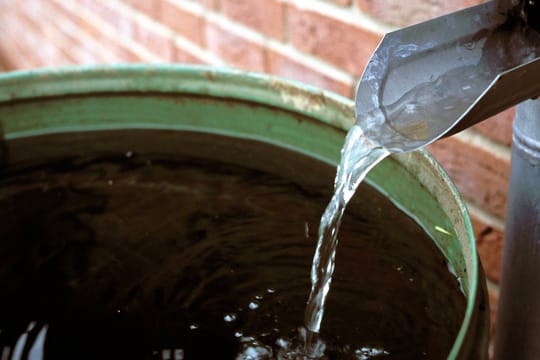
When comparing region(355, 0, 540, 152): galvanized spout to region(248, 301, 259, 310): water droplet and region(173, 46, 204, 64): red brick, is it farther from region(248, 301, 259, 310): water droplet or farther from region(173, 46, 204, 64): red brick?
region(173, 46, 204, 64): red brick

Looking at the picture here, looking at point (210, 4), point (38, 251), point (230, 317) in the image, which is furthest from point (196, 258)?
point (210, 4)

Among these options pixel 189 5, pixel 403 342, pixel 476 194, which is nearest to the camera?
pixel 403 342

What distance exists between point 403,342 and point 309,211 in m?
0.28

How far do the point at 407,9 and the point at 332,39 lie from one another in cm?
21

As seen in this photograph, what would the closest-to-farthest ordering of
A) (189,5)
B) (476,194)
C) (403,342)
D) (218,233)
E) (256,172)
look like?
(403,342) < (218,233) < (256,172) < (476,194) < (189,5)

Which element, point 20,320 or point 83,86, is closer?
point 20,320

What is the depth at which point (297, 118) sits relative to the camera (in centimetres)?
102

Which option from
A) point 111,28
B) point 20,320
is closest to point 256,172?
point 20,320

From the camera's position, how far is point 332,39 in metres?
1.45

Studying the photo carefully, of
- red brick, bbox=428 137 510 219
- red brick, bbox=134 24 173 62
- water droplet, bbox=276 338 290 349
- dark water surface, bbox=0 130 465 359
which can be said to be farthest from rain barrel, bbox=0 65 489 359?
red brick, bbox=134 24 173 62

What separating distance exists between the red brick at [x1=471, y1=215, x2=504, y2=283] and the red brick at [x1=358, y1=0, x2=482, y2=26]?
37 centimetres

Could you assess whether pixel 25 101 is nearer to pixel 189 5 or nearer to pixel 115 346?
pixel 115 346

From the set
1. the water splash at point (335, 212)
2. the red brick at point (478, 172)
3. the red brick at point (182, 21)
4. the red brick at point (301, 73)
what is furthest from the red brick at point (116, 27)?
the water splash at point (335, 212)

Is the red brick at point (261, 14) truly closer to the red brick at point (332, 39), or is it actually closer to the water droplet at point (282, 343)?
the red brick at point (332, 39)
